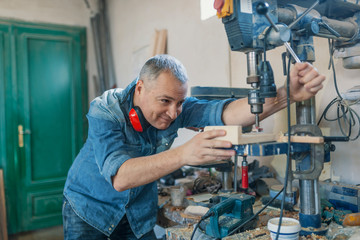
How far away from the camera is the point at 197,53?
260cm

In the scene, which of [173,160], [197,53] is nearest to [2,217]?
[197,53]

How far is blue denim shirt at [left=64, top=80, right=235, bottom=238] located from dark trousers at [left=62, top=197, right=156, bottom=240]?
4 centimetres

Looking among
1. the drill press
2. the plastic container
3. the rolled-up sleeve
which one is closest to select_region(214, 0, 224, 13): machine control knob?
the drill press

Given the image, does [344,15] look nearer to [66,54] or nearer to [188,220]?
[188,220]

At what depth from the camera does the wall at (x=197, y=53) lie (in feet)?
5.21

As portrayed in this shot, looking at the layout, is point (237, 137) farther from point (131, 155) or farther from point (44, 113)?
point (44, 113)

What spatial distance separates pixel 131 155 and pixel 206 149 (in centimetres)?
47

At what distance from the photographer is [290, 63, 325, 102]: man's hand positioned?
107cm

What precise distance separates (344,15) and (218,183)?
107cm

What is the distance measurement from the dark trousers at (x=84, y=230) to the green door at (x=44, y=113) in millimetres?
2662

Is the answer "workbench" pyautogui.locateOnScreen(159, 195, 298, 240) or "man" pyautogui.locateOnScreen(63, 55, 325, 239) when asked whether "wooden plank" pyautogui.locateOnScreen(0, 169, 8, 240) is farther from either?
"workbench" pyautogui.locateOnScreen(159, 195, 298, 240)

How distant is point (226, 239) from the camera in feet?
3.65

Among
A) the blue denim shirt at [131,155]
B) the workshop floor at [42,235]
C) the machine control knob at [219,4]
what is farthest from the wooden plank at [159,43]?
the workshop floor at [42,235]

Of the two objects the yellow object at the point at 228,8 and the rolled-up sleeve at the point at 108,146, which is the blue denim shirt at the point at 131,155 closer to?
the rolled-up sleeve at the point at 108,146
